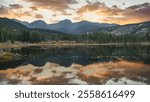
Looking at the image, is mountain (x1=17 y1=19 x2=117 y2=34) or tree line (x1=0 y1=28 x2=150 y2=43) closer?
mountain (x1=17 y1=19 x2=117 y2=34)

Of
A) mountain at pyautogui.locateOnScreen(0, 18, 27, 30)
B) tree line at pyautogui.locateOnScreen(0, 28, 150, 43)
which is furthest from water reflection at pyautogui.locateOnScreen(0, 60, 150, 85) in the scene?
mountain at pyautogui.locateOnScreen(0, 18, 27, 30)

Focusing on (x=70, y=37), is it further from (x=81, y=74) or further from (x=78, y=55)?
(x=81, y=74)

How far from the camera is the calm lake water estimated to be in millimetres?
8438

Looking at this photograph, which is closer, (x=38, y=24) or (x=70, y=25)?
(x=70, y=25)

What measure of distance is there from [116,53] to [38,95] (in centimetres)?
389

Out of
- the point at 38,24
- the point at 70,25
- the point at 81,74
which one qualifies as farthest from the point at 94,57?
the point at 38,24

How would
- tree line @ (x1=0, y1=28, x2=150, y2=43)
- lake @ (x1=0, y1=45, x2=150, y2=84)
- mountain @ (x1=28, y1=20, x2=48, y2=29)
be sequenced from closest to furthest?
lake @ (x1=0, y1=45, x2=150, y2=84) → mountain @ (x1=28, y1=20, x2=48, y2=29) → tree line @ (x1=0, y1=28, x2=150, y2=43)

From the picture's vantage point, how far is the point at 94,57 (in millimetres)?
A: 9086

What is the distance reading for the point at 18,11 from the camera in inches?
312

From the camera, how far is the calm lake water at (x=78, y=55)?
844cm

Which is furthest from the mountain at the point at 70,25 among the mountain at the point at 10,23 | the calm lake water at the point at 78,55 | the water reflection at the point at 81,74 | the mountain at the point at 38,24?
the water reflection at the point at 81,74

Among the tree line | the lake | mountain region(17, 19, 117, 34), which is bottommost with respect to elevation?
the lake

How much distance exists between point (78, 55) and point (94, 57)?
0.46m

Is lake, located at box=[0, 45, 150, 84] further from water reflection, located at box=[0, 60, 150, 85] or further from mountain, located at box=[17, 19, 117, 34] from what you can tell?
mountain, located at box=[17, 19, 117, 34]
